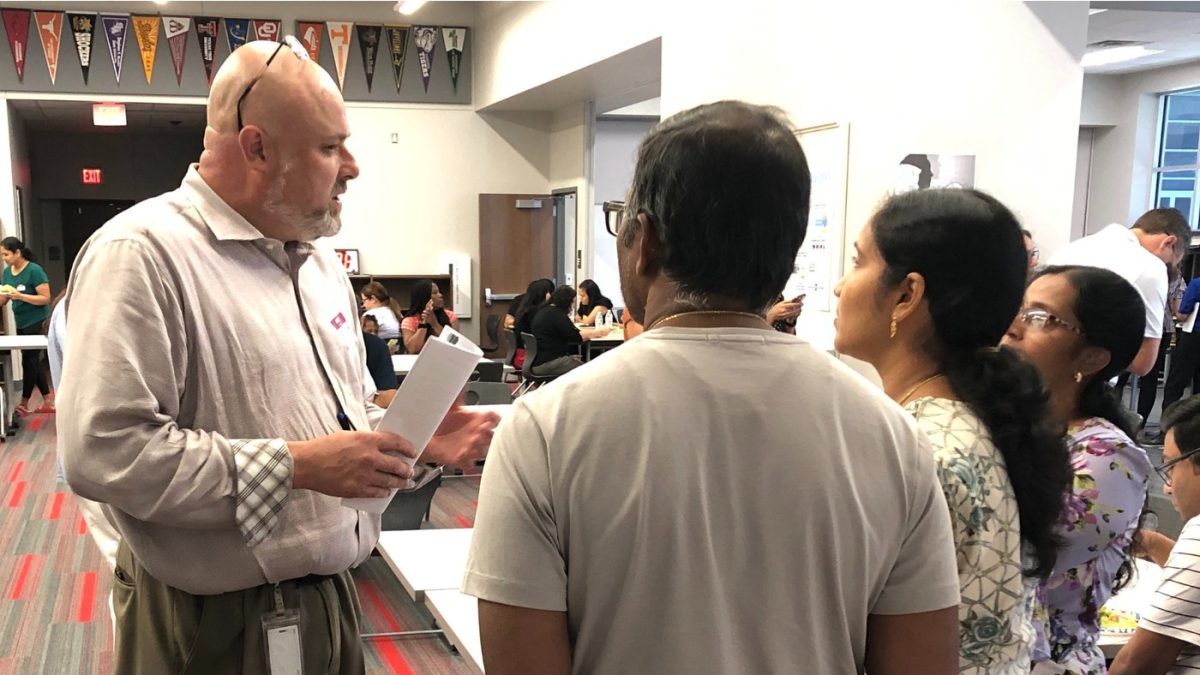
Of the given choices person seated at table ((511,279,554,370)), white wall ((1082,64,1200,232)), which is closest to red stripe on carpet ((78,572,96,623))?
person seated at table ((511,279,554,370))

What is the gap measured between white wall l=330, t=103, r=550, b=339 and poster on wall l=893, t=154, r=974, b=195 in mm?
7085

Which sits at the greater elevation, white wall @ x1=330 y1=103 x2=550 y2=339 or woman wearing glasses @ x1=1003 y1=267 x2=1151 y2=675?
white wall @ x1=330 y1=103 x2=550 y2=339

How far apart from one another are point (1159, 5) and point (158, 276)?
6.04 metres

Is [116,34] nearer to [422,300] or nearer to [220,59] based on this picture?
[220,59]

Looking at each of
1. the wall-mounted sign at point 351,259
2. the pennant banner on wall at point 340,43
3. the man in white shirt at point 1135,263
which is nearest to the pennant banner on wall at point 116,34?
the pennant banner on wall at point 340,43

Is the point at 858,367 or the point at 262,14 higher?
the point at 262,14

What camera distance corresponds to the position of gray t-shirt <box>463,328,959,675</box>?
0.96 meters

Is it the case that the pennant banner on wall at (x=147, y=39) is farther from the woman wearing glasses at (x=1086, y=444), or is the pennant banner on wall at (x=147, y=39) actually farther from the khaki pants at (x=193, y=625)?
the woman wearing glasses at (x=1086, y=444)

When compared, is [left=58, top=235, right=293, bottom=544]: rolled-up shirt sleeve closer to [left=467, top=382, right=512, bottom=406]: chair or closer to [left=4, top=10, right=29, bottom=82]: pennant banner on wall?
[left=467, top=382, right=512, bottom=406]: chair

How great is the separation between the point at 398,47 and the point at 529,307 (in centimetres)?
417

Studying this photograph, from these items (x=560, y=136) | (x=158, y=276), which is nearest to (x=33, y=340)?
(x=560, y=136)

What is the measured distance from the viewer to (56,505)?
225 inches

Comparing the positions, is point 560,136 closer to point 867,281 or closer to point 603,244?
point 603,244

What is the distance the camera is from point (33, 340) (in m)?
7.34
